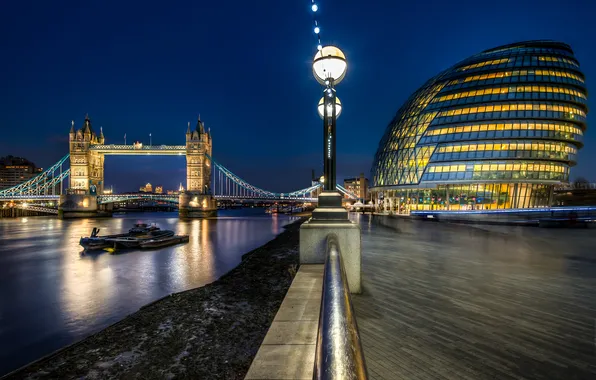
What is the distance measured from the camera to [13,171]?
179m

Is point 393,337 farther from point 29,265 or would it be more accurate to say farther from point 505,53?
point 505,53

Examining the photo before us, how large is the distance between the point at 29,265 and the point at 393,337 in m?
29.8

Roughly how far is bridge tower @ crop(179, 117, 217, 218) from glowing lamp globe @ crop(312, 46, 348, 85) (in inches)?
3413

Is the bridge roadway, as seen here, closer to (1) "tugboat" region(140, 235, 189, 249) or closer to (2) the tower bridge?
(1) "tugboat" region(140, 235, 189, 249)

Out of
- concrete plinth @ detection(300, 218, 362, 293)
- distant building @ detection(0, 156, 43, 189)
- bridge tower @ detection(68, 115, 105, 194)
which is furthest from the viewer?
distant building @ detection(0, 156, 43, 189)

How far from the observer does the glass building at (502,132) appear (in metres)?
51.9

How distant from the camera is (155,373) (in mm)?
6332

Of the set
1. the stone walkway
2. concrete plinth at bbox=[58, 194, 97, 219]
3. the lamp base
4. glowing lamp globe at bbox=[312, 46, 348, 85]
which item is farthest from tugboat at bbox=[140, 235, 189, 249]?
concrete plinth at bbox=[58, 194, 97, 219]

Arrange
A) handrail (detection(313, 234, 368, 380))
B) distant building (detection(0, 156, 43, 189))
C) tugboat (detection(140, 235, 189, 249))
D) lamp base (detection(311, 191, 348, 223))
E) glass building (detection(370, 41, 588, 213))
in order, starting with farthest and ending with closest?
distant building (detection(0, 156, 43, 189)), glass building (detection(370, 41, 588, 213)), tugboat (detection(140, 235, 189, 249)), lamp base (detection(311, 191, 348, 223)), handrail (detection(313, 234, 368, 380))

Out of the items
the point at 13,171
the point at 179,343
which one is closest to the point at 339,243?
the point at 179,343

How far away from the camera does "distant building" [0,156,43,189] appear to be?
177 meters

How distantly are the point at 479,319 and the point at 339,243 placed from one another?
278 centimetres

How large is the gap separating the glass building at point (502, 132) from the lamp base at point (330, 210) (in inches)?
2163

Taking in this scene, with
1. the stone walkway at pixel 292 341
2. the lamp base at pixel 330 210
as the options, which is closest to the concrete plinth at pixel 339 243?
the lamp base at pixel 330 210
